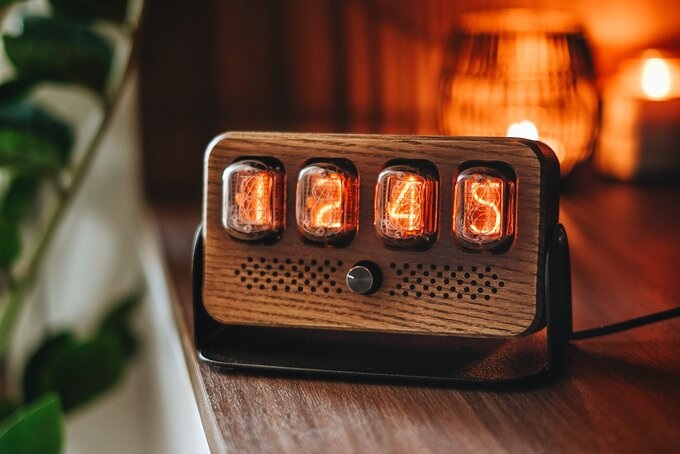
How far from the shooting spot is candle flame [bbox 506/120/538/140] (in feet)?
5.03

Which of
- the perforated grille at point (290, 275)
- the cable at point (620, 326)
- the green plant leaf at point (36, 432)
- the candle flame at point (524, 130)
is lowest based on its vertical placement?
the green plant leaf at point (36, 432)

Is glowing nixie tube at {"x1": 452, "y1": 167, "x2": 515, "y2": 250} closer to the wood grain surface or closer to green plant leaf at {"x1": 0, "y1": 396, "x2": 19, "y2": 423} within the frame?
the wood grain surface

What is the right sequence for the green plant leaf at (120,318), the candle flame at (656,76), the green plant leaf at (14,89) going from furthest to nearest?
the candle flame at (656,76) < the green plant leaf at (120,318) < the green plant leaf at (14,89)

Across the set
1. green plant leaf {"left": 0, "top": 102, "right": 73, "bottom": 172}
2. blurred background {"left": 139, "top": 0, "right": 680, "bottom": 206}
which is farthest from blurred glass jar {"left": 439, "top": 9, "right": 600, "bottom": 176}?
green plant leaf {"left": 0, "top": 102, "right": 73, "bottom": 172}

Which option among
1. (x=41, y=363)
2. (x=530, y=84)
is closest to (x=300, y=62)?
(x=530, y=84)

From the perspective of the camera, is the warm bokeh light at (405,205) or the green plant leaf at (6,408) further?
the green plant leaf at (6,408)

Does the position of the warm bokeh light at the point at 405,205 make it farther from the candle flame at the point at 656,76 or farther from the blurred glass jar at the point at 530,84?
the candle flame at the point at 656,76

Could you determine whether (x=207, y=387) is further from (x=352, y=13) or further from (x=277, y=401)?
(x=352, y=13)

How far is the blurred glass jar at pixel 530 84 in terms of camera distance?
1.57 m

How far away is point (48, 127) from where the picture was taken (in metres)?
1.37

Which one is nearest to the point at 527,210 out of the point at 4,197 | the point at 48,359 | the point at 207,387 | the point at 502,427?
the point at 502,427

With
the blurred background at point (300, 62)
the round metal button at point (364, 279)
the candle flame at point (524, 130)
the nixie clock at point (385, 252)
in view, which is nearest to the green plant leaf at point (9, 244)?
the blurred background at point (300, 62)

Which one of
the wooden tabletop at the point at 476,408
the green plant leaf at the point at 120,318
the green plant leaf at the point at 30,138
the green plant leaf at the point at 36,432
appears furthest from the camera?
the green plant leaf at the point at 120,318

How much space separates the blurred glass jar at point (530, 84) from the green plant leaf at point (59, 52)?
622mm
